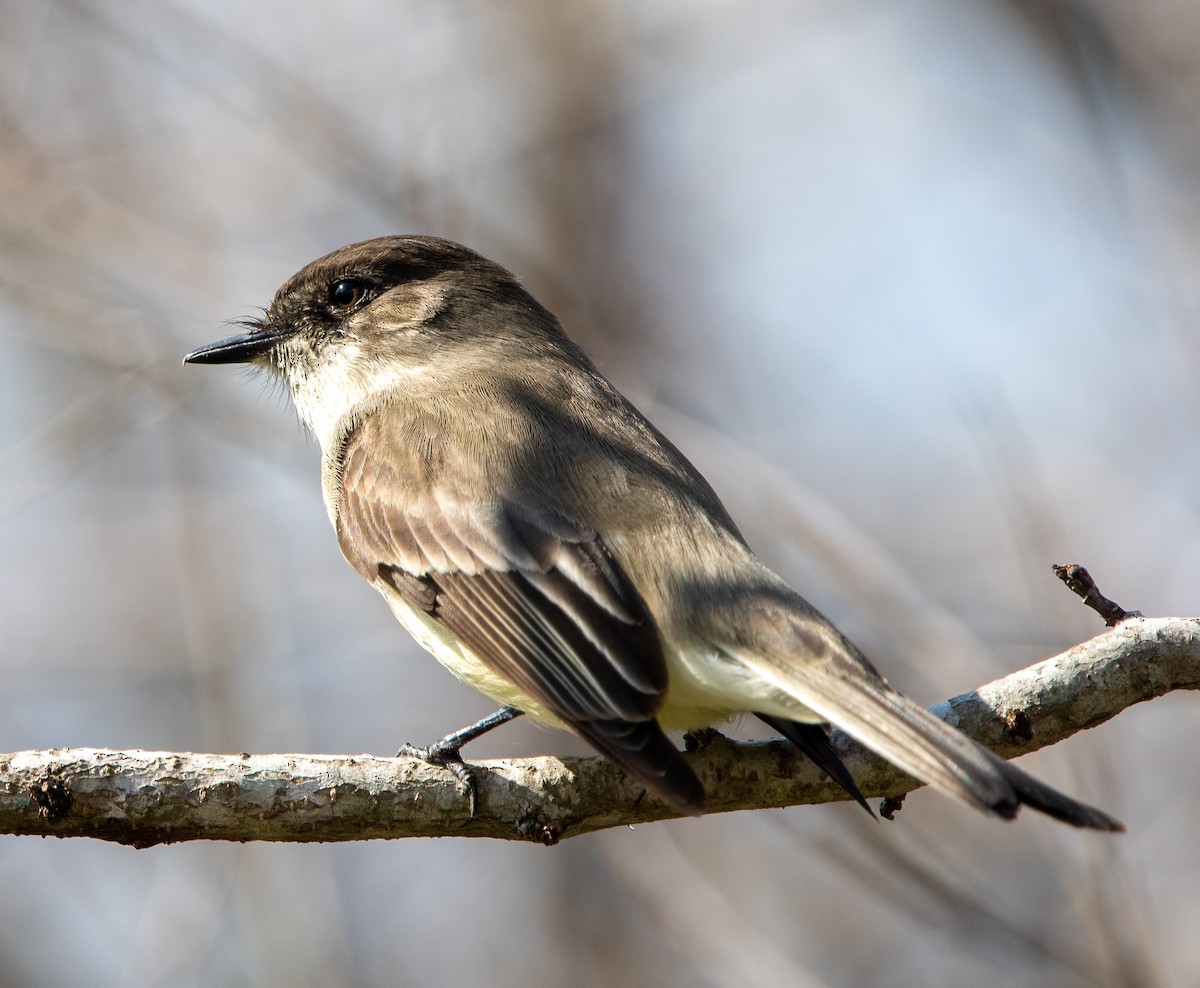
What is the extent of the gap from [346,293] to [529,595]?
5.99 ft

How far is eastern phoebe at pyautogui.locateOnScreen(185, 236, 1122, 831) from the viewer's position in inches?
119

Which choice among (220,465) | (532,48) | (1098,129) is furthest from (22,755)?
(532,48)

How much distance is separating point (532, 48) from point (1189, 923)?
6.22 metres

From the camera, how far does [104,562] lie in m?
7.85

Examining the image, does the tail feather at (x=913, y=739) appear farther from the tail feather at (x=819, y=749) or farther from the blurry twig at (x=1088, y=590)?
the blurry twig at (x=1088, y=590)

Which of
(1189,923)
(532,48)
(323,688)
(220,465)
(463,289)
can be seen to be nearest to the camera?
(463,289)

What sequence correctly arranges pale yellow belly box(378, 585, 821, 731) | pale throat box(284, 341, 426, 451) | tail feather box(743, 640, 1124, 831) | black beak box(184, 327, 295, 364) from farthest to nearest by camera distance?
black beak box(184, 327, 295, 364) → pale throat box(284, 341, 426, 451) → pale yellow belly box(378, 585, 821, 731) → tail feather box(743, 640, 1124, 831)

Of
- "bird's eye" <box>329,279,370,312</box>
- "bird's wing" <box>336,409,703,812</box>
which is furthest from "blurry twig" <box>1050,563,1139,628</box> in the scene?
"bird's eye" <box>329,279,370,312</box>

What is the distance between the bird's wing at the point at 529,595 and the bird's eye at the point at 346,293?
869mm

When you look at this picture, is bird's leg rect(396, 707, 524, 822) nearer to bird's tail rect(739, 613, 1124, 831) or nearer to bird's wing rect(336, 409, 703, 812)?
bird's wing rect(336, 409, 703, 812)

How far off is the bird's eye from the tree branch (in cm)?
208

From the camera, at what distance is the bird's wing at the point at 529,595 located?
305 centimetres

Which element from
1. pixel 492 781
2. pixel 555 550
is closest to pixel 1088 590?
pixel 555 550

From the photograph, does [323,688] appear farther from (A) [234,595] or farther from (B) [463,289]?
(B) [463,289]
